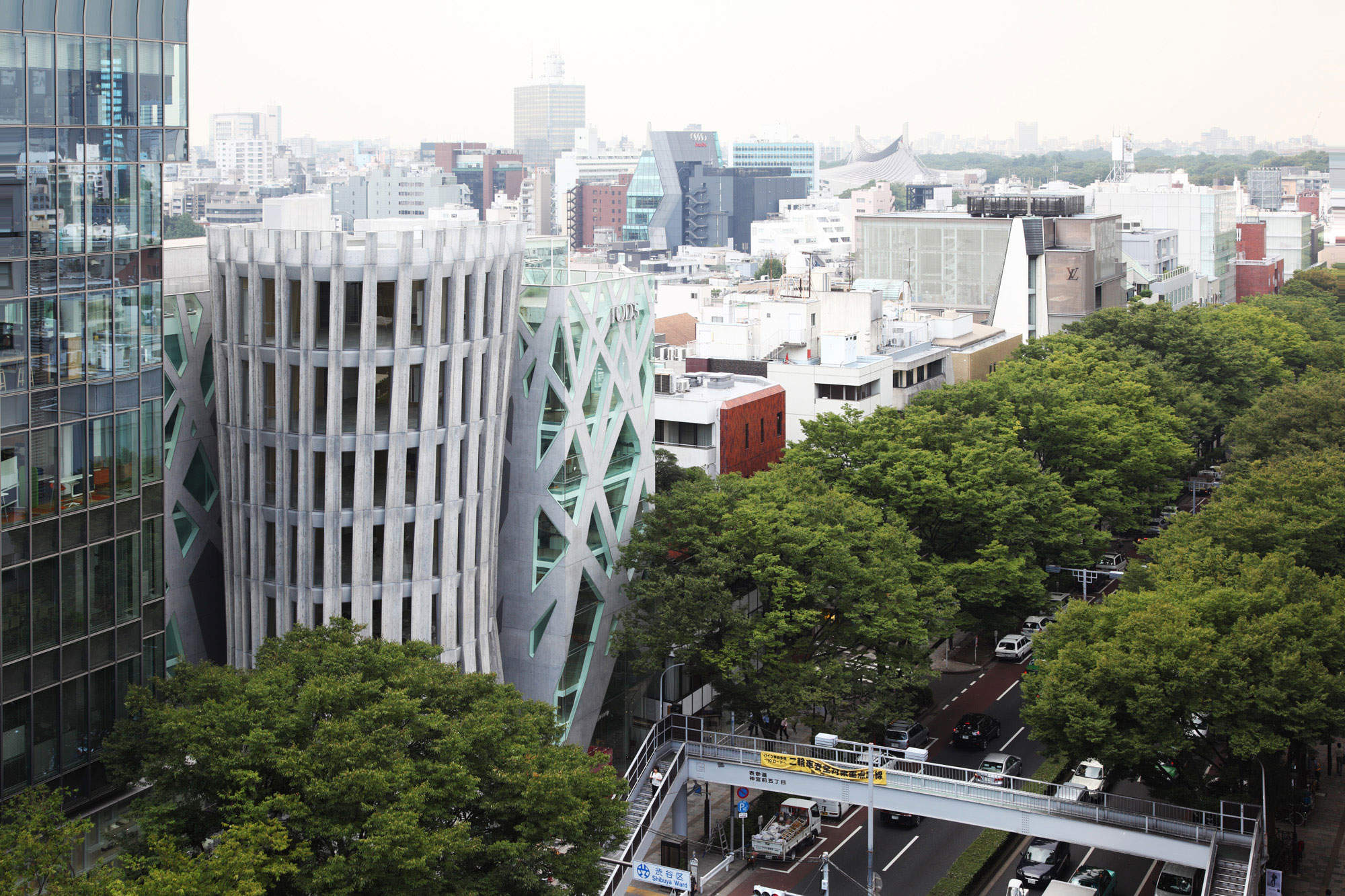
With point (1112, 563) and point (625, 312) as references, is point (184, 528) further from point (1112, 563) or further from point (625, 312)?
point (1112, 563)

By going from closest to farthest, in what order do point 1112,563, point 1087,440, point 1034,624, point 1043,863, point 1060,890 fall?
point 1060,890, point 1043,863, point 1034,624, point 1087,440, point 1112,563

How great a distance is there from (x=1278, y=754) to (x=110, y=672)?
170ft

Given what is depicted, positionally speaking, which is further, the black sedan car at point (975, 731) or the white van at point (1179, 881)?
the black sedan car at point (975, 731)

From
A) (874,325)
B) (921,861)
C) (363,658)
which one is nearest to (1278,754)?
(921,861)

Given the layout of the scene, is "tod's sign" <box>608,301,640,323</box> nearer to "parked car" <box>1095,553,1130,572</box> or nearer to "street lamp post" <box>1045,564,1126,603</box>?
"street lamp post" <box>1045,564,1126,603</box>

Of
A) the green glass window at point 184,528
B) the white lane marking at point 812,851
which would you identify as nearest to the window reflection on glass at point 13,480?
the green glass window at point 184,528

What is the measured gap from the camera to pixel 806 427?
95000 millimetres

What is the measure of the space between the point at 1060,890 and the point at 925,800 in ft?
22.9

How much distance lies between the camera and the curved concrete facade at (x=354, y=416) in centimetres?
6303

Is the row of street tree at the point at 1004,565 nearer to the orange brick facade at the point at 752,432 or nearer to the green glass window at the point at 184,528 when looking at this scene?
the orange brick facade at the point at 752,432

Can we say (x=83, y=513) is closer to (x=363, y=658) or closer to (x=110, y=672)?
(x=110, y=672)

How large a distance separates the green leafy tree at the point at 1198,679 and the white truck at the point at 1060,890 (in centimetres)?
598

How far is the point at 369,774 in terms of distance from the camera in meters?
45.8

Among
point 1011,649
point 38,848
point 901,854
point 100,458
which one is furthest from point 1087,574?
point 38,848
